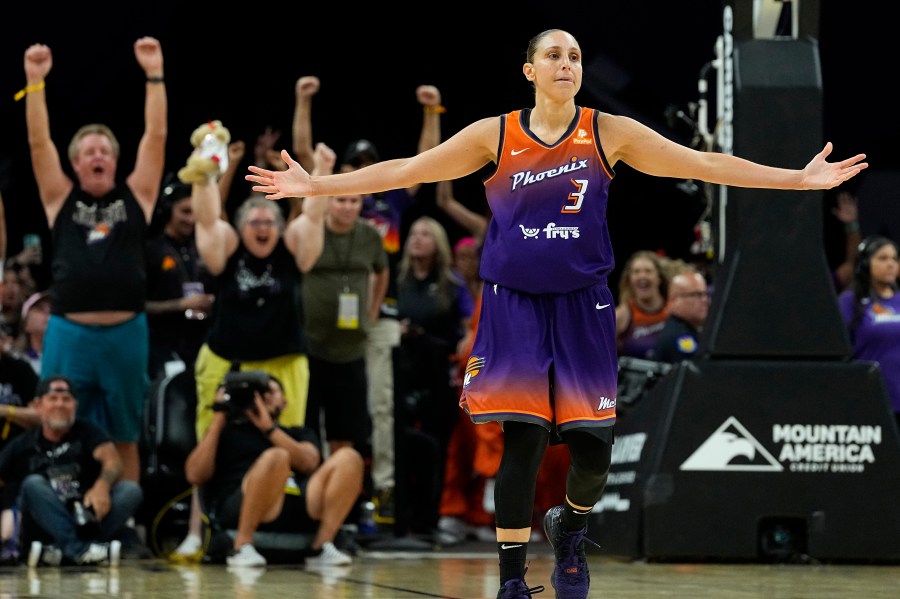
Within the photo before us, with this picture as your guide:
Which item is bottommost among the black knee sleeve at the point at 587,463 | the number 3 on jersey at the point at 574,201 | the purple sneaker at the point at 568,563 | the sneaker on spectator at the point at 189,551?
the sneaker on spectator at the point at 189,551

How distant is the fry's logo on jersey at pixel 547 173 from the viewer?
4254 millimetres

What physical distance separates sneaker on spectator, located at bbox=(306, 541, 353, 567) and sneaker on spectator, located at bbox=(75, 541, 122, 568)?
931 mm

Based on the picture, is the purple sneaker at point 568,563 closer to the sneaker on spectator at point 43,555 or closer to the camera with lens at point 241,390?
the camera with lens at point 241,390

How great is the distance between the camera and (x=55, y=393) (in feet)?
22.4

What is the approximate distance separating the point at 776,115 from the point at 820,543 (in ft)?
6.78

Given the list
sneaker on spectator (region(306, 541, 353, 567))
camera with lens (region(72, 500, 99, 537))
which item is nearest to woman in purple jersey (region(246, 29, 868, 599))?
sneaker on spectator (region(306, 541, 353, 567))

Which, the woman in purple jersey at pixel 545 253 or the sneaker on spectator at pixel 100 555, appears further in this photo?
the sneaker on spectator at pixel 100 555

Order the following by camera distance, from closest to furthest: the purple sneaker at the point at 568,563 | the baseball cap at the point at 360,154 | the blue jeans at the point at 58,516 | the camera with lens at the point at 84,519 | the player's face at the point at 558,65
A: 1. the player's face at the point at 558,65
2. the purple sneaker at the point at 568,563
3. the blue jeans at the point at 58,516
4. the camera with lens at the point at 84,519
5. the baseball cap at the point at 360,154

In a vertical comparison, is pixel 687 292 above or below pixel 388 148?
below

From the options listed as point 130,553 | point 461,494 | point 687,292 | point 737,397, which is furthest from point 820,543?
point 130,553

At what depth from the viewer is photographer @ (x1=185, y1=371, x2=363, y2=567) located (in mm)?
6777

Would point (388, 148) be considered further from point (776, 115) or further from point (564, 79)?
point (564, 79)

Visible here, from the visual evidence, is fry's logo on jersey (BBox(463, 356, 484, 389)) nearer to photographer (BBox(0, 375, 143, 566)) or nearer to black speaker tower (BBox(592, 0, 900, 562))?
black speaker tower (BBox(592, 0, 900, 562))

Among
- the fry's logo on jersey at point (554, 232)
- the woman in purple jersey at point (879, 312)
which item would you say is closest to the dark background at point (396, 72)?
the woman in purple jersey at point (879, 312)
